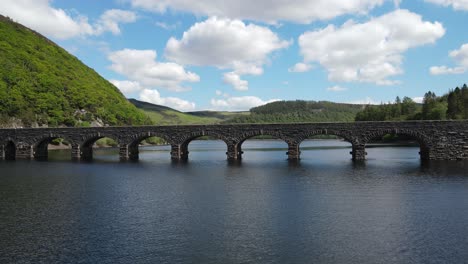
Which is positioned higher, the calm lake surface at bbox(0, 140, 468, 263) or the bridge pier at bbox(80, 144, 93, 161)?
the bridge pier at bbox(80, 144, 93, 161)

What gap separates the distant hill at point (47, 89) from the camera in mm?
112250

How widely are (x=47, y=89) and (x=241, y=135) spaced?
84.1 metres

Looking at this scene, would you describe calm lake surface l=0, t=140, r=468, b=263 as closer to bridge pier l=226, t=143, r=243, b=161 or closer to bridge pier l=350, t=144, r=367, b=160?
bridge pier l=350, t=144, r=367, b=160

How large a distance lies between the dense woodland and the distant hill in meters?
87.7

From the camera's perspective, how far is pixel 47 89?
125m

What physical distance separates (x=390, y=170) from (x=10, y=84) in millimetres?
108043

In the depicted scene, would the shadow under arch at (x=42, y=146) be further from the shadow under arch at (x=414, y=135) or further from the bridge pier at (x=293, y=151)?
the shadow under arch at (x=414, y=135)

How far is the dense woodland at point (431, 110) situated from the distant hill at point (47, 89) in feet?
288

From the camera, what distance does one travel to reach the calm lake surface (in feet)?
58.9

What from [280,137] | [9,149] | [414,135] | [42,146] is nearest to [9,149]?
[9,149]

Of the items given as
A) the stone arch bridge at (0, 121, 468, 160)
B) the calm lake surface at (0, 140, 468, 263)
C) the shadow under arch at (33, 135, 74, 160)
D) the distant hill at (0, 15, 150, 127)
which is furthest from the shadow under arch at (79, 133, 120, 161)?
the distant hill at (0, 15, 150, 127)

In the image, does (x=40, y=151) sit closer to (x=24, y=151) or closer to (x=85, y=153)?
(x=24, y=151)

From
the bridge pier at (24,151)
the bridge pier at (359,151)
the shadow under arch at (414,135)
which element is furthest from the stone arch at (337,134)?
the bridge pier at (24,151)

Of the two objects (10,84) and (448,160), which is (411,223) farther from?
(10,84)
